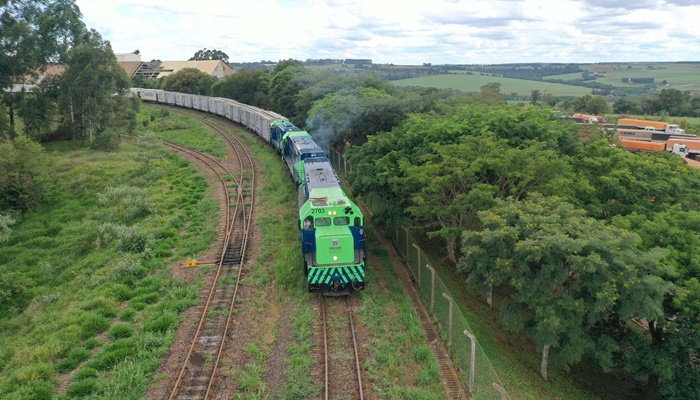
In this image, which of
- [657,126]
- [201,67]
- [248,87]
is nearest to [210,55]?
[201,67]

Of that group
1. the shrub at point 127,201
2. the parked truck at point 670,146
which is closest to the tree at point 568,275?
the shrub at point 127,201

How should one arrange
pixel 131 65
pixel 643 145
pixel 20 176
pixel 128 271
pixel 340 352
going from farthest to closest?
1. pixel 131 65
2. pixel 643 145
3. pixel 20 176
4. pixel 128 271
5. pixel 340 352

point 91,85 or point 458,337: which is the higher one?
point 91,85

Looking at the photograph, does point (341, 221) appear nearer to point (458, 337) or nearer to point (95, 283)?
point (458, 337)

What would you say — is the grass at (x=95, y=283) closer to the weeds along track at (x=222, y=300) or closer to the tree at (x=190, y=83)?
the weeds along track at (x=222, y=300)

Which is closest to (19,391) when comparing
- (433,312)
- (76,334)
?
(76,334)

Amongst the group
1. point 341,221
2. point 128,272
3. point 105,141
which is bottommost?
point 128,272
